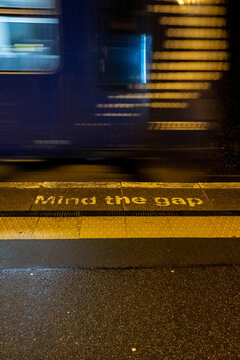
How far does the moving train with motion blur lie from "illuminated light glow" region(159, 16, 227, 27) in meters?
0.01

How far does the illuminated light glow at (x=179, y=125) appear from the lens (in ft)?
18.6

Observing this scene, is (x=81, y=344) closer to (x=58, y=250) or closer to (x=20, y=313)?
(x=20, y=313)

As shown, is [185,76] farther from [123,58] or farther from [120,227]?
[120,227]

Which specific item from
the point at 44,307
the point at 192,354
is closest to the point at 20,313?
the point at 44,307

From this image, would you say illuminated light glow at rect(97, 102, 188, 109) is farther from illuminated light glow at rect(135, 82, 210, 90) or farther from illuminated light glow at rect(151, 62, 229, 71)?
illuminated light glow at rect(151, 62, 229, 71)

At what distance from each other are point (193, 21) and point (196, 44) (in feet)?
1.02

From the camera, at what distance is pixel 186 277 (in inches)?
133

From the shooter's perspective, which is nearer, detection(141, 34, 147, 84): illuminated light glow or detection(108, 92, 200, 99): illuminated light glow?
detection(141, 34, 147, 84): illuminated light glow

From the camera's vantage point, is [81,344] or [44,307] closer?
[81,344]

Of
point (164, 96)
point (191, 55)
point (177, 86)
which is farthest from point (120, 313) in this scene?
point (191, 55)

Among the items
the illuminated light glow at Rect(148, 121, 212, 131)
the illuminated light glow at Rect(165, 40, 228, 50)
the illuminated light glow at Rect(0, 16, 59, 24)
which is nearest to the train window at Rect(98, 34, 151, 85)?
the illuminated light glow at Rect(165, 40, 228, 50)

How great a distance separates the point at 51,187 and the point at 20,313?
2.83m

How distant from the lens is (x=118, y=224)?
4.39 meters

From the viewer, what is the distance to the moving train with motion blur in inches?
207
